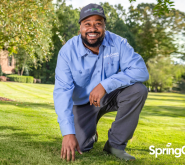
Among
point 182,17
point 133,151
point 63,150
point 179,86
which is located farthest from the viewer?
point 179,86

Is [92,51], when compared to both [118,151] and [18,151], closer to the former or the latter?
[118,151]

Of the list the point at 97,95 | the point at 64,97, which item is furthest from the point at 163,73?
the point at 64,97

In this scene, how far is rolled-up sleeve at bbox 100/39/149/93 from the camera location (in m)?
2.81

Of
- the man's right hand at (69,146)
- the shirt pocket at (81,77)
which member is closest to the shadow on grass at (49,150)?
the man's right hand at (69,146)

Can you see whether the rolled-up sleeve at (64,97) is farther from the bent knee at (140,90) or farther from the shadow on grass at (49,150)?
the bent knee at (140,90)

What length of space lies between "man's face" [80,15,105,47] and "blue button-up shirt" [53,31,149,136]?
0.09 metres

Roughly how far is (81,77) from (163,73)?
114ft

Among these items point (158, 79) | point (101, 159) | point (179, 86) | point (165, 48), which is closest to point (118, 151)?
point (101, 159)

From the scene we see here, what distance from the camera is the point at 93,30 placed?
3043 mm

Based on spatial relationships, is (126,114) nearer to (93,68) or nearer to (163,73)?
(93,68)

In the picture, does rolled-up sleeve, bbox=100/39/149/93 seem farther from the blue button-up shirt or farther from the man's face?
the man's face

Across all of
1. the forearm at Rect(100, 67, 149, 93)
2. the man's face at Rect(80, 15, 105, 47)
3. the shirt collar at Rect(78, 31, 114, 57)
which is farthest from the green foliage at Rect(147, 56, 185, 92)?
the forearm at Rect(100, 67, 149, 93)

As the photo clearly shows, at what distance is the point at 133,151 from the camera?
3.20 meters

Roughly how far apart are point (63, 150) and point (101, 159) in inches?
18.4
